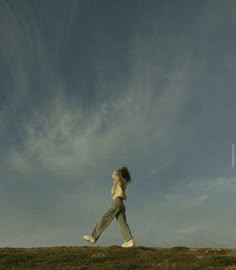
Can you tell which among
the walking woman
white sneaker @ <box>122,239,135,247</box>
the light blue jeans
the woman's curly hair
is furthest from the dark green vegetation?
the woman's curly hair

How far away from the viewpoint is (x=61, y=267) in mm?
18734

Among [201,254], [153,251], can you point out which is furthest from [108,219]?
[201,254]

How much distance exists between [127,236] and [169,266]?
5060mm

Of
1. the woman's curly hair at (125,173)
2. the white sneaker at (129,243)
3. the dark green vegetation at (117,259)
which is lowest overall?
the dark green vegetation at (117,259)

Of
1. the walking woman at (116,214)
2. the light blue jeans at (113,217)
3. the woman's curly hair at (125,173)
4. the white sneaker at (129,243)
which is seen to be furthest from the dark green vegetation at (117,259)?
the woman's curly hair at (125,173)

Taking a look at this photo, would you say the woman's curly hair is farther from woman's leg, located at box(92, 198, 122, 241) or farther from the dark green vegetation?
the dark green vegetation

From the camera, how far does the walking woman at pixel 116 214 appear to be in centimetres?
2331

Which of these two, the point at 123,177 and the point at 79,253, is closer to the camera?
the point at 79,253

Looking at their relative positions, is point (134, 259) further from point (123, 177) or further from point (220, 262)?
point (123, 177)

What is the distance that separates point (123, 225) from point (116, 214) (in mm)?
593

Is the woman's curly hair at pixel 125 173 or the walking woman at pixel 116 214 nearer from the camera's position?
the walking woman at pixel 116 214

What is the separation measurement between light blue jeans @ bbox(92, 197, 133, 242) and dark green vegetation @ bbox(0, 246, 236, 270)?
129 centimetres

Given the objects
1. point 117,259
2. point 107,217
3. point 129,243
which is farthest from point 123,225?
point 117,259

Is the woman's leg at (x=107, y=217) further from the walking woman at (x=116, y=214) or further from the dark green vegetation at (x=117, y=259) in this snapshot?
the dark green vegetation at (x=117, y=259)
